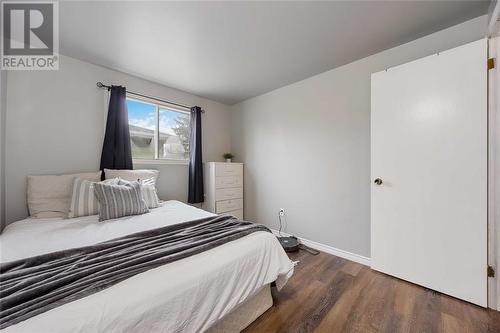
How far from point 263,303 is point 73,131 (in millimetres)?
2675

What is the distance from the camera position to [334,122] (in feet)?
7.73

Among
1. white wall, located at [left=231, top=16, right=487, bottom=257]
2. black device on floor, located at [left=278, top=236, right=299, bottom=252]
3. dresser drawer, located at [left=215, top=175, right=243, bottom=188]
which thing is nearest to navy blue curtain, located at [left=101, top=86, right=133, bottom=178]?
dresser drawer, located at [left=215, top=175, right=243, bottom=188]

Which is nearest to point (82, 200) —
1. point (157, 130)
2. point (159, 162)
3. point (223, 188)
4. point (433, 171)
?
point (159, 162)

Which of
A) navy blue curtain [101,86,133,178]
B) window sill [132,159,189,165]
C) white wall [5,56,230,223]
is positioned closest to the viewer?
white wall [5,56,230,223]

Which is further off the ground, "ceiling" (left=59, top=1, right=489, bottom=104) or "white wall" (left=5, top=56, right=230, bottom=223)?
"ceiling" (left=59, top=1, right=489, bottom=104)

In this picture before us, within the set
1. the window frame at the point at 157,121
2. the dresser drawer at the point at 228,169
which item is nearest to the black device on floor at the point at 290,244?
the dresser drawer at the point at 228,169

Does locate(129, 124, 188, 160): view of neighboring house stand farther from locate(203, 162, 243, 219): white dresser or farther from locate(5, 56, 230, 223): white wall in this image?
locate(203, 162, 243, 219): white dresser

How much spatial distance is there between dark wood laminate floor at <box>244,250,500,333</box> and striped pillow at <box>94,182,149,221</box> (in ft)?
4.76

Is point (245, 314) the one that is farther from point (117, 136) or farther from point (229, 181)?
point (117, 136)

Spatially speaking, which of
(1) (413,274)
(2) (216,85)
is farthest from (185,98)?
(1) (413,274)

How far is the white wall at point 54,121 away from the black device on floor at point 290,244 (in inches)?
89.3

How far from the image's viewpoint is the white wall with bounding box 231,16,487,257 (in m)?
2.08

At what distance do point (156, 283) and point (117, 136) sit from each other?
2.20 metres

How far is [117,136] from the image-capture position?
2.39 metres
